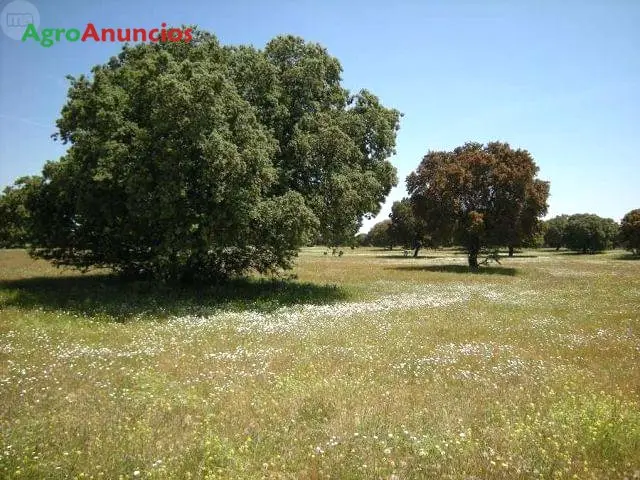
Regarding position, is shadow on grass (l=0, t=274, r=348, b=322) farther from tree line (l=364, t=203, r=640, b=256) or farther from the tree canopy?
tree line (l=364, t=203, r=640, b=256)

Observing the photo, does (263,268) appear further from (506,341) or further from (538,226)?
(538,226)

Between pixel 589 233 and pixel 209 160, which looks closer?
pixel 209 160

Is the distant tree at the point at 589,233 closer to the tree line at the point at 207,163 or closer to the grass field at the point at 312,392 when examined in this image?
the tree line at the point at 207,163

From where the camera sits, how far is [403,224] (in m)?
87.9

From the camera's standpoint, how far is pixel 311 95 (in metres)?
25.9

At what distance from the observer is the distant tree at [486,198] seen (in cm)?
4706

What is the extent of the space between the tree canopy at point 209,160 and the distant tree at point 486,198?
22.5 m

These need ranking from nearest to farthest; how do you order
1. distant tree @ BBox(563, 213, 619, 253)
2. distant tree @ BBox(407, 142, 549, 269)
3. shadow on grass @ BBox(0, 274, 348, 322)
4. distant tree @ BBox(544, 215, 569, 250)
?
shadow on grass @ BBox(0, 274, 348, 322)
distant tree @ BBox(407, 142, 549, 269)
distant tree @ BBox(563, 213, 619, 253)
distant tree @ BBox(544, 215, 569, 250)

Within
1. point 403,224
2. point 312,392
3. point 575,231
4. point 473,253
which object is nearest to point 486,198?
point 473,253

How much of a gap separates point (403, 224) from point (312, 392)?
8015cm

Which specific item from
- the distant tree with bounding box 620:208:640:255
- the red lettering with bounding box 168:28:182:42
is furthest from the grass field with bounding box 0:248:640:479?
the distant tree with bounding box 620:208:640:255

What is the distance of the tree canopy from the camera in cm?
1978

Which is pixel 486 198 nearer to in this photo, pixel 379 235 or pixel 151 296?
pixel 151 296

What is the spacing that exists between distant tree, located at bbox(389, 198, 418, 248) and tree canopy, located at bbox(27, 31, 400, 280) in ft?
193
